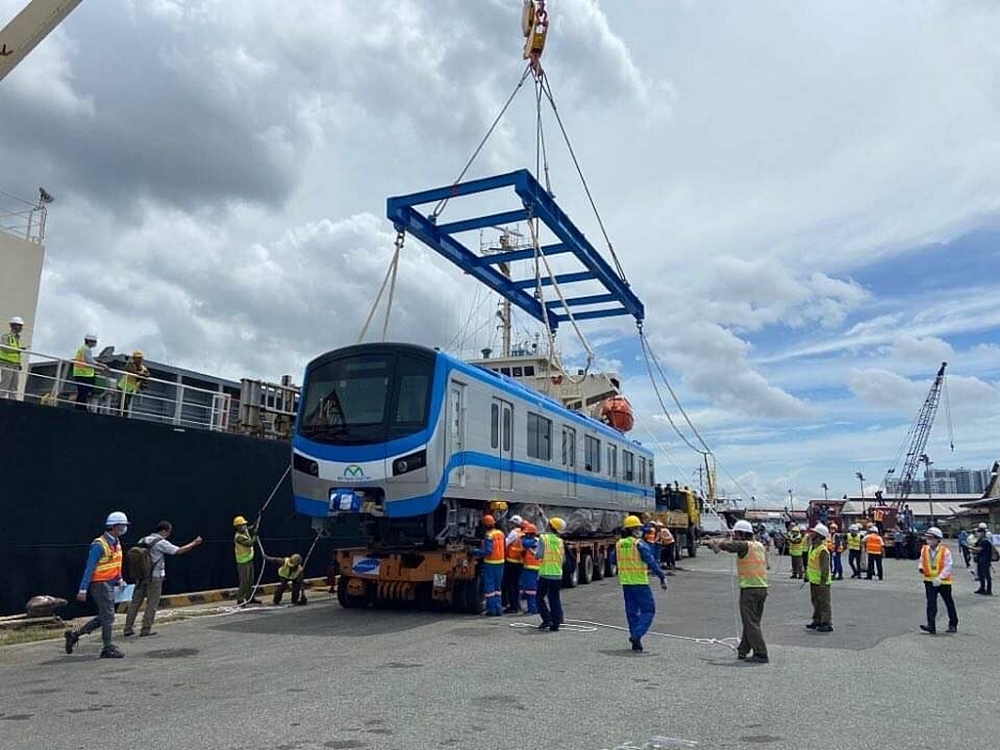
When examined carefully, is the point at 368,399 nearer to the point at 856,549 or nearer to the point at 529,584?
the point at 529,584

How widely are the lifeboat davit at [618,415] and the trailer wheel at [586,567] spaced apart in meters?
7.29

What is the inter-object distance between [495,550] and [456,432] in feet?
6.24

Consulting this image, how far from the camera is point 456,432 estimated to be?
38.2 ft

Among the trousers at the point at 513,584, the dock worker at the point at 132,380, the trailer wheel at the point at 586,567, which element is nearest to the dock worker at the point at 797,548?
the trailer wheel at the point at 586,567

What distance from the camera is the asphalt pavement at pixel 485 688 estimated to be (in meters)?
5.45

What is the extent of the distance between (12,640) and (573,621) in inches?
288

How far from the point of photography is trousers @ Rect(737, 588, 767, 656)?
8.65m

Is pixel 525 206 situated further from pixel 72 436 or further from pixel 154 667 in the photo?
pixel 154 667

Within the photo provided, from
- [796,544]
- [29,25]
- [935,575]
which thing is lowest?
[935,575]

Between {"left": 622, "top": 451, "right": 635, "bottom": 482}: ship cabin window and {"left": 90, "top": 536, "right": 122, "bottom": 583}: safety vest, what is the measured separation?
15.8 meters

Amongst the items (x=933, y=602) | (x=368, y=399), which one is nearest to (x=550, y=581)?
(x=368, y=399)

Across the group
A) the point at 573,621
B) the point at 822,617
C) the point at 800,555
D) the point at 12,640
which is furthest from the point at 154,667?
the point at 800,555

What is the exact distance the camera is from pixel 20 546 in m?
10.2

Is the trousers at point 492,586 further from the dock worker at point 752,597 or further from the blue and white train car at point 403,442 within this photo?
the dock worker at point 752,597
